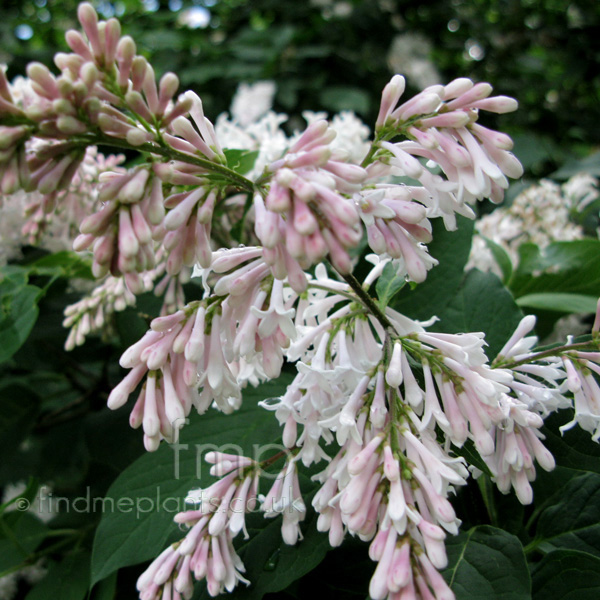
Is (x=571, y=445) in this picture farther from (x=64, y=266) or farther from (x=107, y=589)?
(x=64, y=266)

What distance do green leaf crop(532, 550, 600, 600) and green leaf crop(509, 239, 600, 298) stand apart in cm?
92

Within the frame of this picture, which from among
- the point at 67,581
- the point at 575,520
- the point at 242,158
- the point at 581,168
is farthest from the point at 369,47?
the point at 67,581

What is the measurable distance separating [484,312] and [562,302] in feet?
1.06

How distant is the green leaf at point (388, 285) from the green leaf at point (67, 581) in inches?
42.2

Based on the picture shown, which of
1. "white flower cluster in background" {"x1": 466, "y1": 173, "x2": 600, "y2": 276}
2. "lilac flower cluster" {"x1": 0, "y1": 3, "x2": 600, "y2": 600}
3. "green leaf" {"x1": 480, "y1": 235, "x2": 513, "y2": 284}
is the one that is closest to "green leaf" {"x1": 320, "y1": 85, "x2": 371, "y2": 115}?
"white flower cluster in background" {"x1": 466, "y1": 173, "x2": 600, "y2": 276}

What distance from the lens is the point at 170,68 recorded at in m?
3.95

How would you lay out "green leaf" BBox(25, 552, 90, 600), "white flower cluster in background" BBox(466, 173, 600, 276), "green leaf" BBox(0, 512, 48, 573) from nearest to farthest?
"green leaf" BBox(25, 552, 90, 600), "green leaf" BBox(0, 512, 48, 573), "white flower cluster in background" BBox(466, 173, 600, 276)

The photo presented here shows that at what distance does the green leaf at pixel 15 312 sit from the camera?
154 centimetres

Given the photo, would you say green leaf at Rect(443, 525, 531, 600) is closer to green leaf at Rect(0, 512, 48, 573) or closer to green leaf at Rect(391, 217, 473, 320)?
green leaf at Rect(391, 217, 473, 320)

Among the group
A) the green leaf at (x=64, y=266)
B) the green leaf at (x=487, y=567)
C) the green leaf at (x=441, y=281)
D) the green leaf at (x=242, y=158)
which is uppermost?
the green leaf at (x=242, y=158)

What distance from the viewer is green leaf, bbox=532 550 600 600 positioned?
1062 millimetres

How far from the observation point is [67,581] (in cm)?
151

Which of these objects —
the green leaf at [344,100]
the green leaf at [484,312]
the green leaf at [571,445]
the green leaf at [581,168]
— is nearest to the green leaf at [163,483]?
the green leaf at [484,312]

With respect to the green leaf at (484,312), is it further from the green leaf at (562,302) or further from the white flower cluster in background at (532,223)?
the white flower cluster in background at (532,223)
